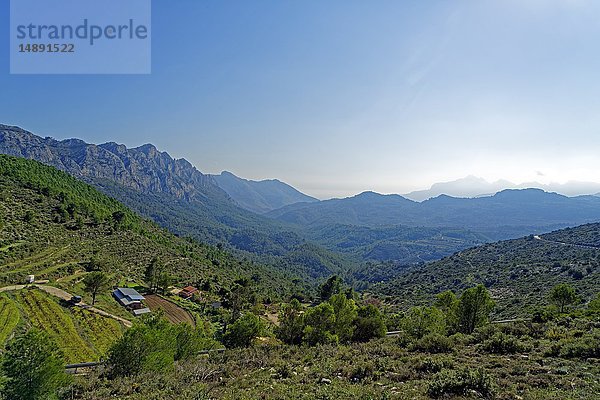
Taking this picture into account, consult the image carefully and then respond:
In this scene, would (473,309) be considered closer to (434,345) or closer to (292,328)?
(434,345)

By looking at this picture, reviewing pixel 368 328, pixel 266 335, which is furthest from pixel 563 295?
pixel 266 335

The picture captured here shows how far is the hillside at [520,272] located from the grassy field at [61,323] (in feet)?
158

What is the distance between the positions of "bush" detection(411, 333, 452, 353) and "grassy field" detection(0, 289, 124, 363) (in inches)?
1132

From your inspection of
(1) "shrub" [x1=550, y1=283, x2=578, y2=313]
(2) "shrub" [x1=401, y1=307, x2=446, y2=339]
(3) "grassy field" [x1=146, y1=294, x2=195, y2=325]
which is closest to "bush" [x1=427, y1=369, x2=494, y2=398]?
(2) "shrub" [x1=401, y1=307, x2=446, y2=339]

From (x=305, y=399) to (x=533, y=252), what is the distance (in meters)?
106

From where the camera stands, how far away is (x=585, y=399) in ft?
28.3

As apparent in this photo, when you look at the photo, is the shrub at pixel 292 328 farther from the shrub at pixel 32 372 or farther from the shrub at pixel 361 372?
the shrub at pixel 32 372

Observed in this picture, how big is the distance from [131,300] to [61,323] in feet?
47.6

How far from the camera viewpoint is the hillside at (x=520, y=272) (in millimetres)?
52281

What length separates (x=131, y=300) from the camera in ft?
169

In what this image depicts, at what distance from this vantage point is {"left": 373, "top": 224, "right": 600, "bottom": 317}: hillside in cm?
5228

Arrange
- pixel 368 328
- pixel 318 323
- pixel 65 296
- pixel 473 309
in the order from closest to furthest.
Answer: pixel 473 309
pixel 318 323
pixel 368 328
pixel 65 296

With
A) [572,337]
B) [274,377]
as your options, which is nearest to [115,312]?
[274,377]

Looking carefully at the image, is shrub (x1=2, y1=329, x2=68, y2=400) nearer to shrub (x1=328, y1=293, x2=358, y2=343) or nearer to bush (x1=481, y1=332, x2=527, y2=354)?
bush (x1=481, y1=332, x2=527, y2=354)
